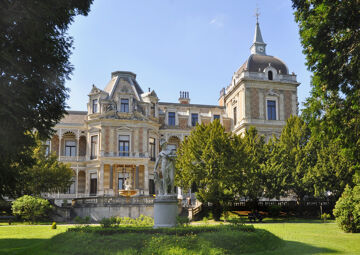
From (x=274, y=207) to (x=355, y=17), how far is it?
22.3 m

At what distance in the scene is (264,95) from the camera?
155 feet

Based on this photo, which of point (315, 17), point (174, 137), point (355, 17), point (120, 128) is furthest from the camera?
point (174, 137)

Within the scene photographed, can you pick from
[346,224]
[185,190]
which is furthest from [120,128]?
[346,224]

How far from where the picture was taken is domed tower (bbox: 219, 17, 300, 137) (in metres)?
46.3

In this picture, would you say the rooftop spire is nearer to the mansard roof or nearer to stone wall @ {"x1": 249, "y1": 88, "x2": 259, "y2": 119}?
stone wall @ {"x1": 249, "y1": 88, "x2": 259, "y2": 119}

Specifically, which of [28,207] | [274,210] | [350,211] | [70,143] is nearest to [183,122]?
[70,143]

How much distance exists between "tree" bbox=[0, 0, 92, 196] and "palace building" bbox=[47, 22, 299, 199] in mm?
27398

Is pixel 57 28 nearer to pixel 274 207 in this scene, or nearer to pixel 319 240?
pixel 319 240

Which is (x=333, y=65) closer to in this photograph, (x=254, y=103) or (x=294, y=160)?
(x=294, y=160)

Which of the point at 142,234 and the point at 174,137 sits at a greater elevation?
the point at 174,137

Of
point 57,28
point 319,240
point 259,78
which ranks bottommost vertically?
point 319,240

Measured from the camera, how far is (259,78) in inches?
1847

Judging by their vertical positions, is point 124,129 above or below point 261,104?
below

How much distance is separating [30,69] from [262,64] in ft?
126
